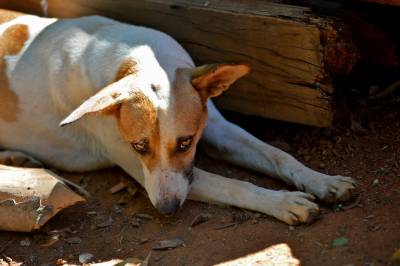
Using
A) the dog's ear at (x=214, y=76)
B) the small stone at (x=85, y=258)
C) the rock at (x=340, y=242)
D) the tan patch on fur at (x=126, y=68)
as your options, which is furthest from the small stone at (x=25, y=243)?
the rock at (x=340, y=242)

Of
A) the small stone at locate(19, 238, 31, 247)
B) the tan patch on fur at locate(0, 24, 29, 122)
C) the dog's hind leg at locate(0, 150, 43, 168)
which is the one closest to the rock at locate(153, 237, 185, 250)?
the small stone at locate(19, 238, 31, 247)

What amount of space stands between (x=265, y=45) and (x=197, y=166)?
37.4 inches

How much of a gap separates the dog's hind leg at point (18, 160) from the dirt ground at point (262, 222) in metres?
0.25

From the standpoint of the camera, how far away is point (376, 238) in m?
3.91

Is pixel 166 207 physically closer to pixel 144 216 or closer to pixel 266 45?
pixel 144 216

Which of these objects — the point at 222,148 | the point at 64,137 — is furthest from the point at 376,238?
the point at 64,137

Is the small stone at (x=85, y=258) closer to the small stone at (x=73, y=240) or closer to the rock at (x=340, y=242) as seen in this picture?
the small stone at (x=73, y=240)

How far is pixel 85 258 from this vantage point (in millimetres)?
4316

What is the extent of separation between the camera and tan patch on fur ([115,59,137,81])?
4.53 m

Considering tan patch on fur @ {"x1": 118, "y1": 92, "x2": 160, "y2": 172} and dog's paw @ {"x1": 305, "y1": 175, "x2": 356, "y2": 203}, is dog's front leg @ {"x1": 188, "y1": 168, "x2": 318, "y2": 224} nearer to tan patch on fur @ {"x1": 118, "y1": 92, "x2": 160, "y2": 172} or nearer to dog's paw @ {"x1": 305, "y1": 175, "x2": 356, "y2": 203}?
dog's paw @ {"x1": 305, "y1": 175, "x2": 356, "y2": 203}

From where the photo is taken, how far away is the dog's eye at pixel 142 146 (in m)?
4.34

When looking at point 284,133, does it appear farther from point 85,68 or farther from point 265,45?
point 85,68

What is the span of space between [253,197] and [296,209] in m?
0.33

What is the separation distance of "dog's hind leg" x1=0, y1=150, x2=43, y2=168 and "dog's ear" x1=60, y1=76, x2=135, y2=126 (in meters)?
1.15
